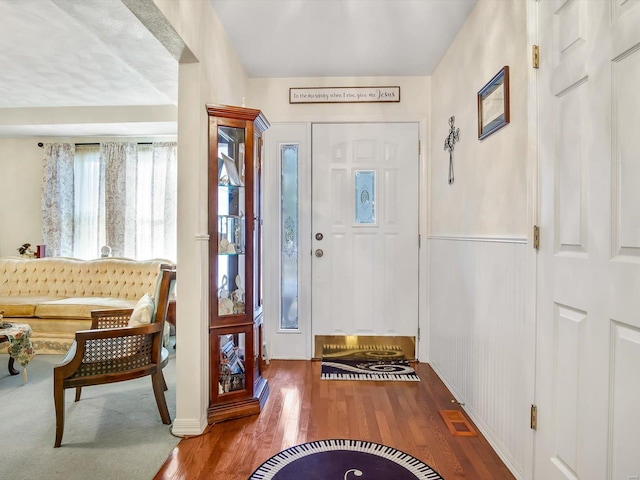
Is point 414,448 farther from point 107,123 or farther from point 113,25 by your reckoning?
point 107,123

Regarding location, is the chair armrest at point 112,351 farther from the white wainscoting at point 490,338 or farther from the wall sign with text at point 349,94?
the wall sign with text at point 349,94

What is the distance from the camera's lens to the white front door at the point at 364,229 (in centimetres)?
345

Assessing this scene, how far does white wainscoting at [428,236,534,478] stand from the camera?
174cm

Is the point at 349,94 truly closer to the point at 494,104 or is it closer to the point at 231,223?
the point at 494,104

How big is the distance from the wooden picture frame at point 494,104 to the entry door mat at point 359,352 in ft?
6.86

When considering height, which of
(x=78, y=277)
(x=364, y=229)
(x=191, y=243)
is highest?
(x=364, y=229)

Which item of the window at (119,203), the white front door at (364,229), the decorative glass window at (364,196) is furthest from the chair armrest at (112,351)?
the window at (119,203)

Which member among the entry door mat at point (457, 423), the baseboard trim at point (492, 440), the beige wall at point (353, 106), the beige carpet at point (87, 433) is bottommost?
the beige carpet at point (87, 433)

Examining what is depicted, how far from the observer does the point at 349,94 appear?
345 centimetres

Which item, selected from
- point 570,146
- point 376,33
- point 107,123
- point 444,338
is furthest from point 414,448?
point 107,123

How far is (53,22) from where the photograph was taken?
2639 millimetres

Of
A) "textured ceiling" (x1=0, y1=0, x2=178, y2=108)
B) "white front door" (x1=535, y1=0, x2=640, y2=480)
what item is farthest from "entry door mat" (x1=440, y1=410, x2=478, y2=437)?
"textured ceiling" (x1=0, y1=0, x2=178, y2=108)

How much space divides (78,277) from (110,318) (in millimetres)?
2134

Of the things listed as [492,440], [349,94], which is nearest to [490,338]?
[492,440]
